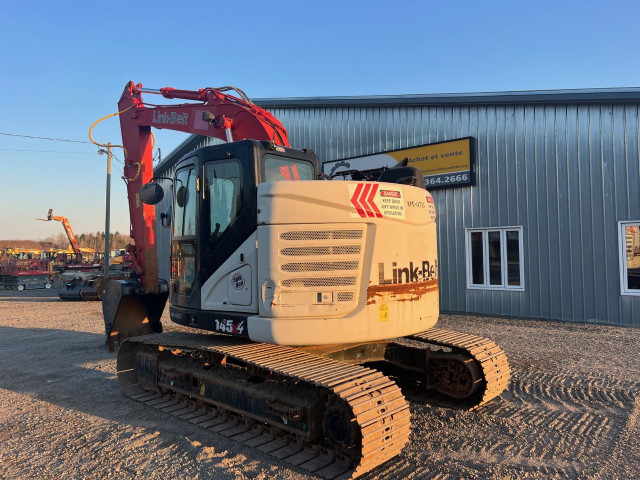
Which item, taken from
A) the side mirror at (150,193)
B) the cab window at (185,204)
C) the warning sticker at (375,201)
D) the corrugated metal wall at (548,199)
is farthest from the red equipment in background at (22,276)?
the warning sticker at (375,201)

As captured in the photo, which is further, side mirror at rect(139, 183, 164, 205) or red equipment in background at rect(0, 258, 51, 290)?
red equipment in background at rect(0, 258, 51, 290)

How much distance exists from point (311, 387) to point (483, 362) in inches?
84.7

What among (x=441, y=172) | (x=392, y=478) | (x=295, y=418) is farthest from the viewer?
(x=441, y=172)

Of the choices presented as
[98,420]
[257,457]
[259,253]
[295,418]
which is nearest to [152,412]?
[98,420]

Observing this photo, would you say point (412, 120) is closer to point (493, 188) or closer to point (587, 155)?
point (493, 188)

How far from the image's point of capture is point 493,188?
12.3 m

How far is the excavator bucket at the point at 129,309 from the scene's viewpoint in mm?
8500

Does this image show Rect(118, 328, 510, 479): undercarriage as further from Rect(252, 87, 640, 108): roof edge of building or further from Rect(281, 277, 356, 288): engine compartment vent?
Rect(252, 87, 640, 108): roof edge of building

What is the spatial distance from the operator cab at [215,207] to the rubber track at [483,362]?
248 centimetres

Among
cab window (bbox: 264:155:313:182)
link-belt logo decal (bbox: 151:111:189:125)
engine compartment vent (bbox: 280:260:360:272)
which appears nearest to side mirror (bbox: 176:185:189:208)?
cab window (bbox: 264:155:313:182)

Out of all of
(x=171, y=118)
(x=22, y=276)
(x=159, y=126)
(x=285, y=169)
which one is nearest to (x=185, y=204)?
(x=285, y=169)

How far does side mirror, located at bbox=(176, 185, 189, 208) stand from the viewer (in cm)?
546

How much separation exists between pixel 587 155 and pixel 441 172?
3.52 m

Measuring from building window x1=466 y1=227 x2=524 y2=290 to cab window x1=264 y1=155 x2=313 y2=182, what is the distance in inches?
324
